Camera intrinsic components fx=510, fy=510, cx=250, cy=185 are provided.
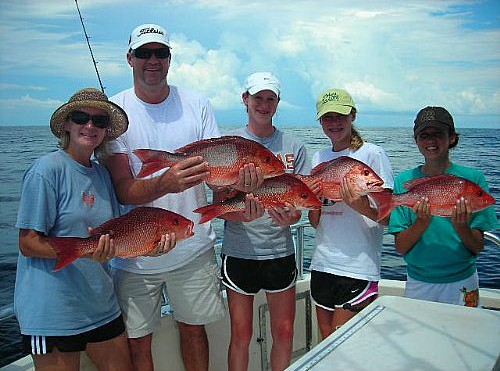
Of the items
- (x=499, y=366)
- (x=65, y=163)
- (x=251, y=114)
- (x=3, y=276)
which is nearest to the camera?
(x=499, y=366)

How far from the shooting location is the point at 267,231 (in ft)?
10.7

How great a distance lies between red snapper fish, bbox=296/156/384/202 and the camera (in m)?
3.04

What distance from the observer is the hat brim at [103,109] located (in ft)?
8.63

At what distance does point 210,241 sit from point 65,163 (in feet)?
3.37

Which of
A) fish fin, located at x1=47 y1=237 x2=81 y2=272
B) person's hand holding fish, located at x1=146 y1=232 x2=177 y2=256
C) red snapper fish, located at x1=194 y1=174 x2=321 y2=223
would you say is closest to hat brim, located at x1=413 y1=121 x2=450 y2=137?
red snapper fish, located at x1=194 y1=174 x2=321 y2=223

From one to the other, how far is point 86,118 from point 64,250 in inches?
27.7

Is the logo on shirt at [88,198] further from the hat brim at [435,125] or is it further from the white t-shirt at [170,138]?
the hat brim at [435,125]

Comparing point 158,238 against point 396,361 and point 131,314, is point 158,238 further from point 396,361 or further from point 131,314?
point 396,361

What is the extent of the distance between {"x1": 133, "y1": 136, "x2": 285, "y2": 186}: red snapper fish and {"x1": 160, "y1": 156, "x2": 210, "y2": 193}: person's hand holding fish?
0.13ft

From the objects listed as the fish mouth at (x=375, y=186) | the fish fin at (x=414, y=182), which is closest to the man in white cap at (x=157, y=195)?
the fish mouth at (x=375, y=186)

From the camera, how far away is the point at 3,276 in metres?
13.2

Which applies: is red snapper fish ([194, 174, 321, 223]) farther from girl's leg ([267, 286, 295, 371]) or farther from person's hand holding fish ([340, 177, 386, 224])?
girl's leg ([267, 286, 295, 371])

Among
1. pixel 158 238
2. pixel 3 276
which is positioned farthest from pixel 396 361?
pixel 3 276

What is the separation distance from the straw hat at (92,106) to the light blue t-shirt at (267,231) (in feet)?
2.84
